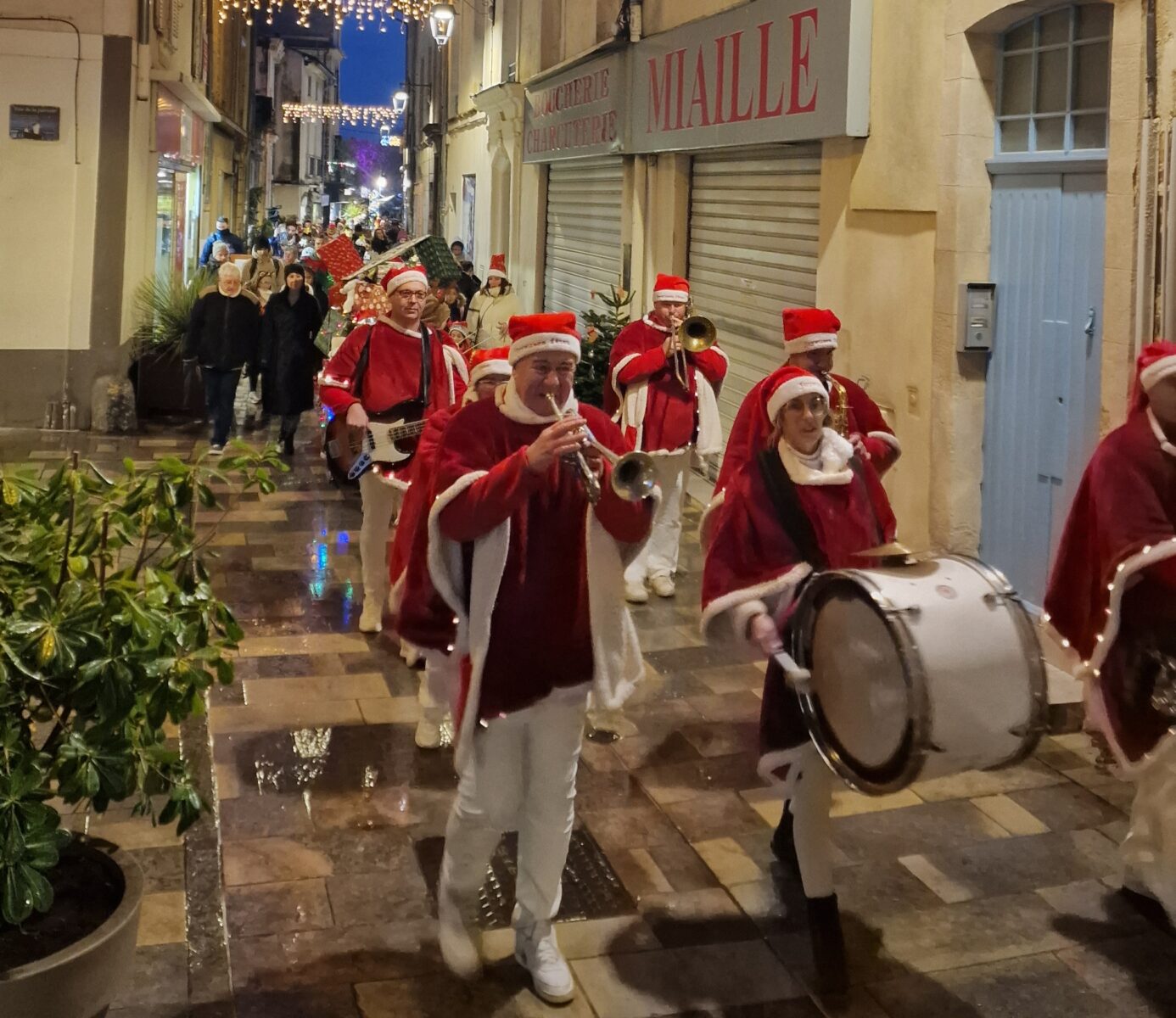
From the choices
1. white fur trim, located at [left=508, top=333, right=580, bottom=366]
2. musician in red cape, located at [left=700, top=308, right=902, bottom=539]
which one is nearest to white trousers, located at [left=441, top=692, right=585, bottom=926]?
white fur trim, located at [left=508, top=333, right=580, bottom=366]

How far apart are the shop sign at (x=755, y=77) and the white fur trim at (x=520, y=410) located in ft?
18.2

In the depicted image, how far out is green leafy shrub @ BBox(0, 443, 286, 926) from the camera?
10.6 feet

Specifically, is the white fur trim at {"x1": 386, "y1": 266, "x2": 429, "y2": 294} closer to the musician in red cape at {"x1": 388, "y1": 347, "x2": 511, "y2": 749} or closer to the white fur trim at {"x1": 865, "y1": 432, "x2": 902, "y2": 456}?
the musician in red cape at {"x1": 388, "y1": 347, "x2": 511, "y2": 749}

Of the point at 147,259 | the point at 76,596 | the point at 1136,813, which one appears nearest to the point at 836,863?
the point at 1136,813

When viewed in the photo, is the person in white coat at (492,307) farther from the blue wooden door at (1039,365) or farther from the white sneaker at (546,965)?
the white sneaker at (546,965)

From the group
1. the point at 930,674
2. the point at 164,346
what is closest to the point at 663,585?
the point at 930,674

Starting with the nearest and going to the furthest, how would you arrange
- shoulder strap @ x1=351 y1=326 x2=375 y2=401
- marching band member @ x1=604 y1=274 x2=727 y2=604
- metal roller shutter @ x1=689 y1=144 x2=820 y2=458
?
shoulder strap @ x1=351 y1=326 x2=375 y2=401 → marching band member @ x1=604 y1=274 x2=727 y2=604 → metal roller shutter @ x1=689 y1=144 x2=820 y2=458

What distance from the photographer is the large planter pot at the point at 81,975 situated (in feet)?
10.6

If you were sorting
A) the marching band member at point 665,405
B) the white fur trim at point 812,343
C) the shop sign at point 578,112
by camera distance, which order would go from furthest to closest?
the shop sign at point 578,112 < the marching band member at point 665,405 < the white fur trim at point 812,343

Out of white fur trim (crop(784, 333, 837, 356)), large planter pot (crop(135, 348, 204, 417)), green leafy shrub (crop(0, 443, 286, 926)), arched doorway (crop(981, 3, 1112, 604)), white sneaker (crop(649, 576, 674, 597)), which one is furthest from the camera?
large planter pot (crop(135, 348, 204, 417))

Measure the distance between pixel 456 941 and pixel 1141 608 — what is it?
2.24 metres

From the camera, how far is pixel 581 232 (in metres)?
17.5

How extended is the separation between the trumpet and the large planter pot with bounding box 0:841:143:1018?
155 centimetres

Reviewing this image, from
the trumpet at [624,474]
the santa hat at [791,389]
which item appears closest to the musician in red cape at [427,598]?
the trumpet at [624,474]
